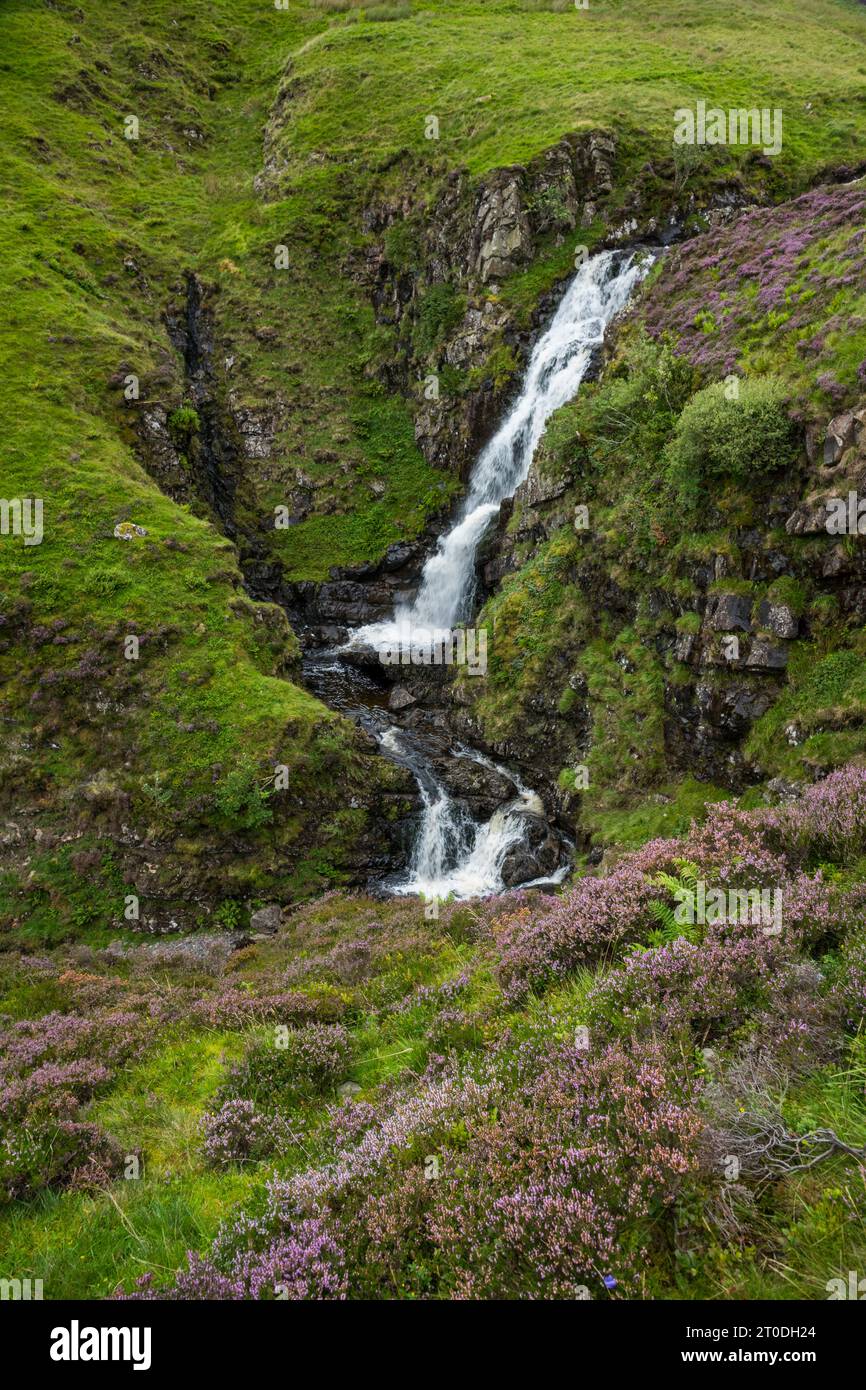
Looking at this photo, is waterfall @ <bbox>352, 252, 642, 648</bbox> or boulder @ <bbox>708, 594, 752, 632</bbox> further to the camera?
waterfall @ <bbox>352, 252, 642, 648</bbox>

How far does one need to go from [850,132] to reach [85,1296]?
54.8 meters

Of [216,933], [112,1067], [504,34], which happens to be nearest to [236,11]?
[504,34]

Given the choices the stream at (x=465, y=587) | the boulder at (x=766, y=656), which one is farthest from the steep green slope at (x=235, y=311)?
the boulder at (x=766, y=656)

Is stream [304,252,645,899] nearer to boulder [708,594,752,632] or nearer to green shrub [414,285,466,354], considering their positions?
green shrub [414,285,466,354]

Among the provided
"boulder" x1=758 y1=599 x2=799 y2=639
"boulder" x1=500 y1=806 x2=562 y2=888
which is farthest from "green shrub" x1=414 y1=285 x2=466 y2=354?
"boulder" x1=500 y1=806 x2=562 y2=888

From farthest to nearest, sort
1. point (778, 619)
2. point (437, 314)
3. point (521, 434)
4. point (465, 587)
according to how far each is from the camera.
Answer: point (437, 314) < point (465, 587) < point (521, 434) < point (778, 619)

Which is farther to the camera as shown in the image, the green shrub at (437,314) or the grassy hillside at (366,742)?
the green shrub at (437,314)

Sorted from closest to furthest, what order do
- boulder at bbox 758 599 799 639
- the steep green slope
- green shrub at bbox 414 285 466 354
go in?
boulder at bbox 758 599 799 639 < the steep green slope < green shrub at bbox 414 285 466 354

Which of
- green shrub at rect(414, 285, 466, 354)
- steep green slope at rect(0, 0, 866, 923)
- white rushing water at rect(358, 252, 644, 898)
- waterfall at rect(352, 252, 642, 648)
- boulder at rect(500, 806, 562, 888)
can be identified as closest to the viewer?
boulder at rect(500, 806, 562, 888)

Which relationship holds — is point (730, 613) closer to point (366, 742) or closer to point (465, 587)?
point (366, 742)

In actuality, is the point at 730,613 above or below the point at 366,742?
above

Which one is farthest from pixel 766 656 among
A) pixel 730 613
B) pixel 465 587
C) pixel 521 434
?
pixel 521 434

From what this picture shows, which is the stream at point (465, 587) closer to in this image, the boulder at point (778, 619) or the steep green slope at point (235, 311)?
the steep green slope at point (235, 311)

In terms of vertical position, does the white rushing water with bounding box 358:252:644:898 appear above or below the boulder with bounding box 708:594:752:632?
above
